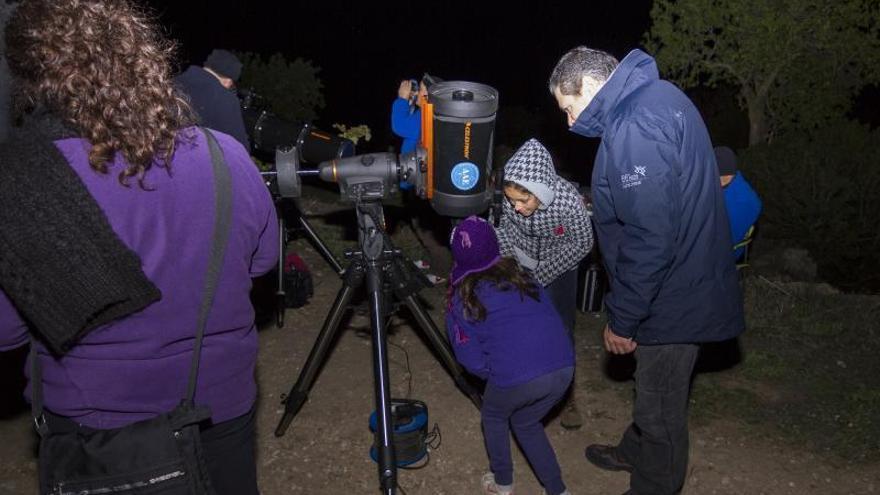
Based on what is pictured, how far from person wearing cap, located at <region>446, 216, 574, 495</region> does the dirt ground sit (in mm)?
760

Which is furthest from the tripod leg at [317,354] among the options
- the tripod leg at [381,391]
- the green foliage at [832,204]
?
the green foliage at [832,204]

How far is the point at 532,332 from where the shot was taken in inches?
125

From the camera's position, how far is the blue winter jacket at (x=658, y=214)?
2.71 metres

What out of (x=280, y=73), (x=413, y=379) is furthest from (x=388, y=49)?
(x=413, y=379)

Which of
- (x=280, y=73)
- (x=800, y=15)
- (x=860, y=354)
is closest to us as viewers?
(x=860, y=354)

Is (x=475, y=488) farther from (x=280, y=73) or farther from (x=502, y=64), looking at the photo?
(x=502, y=64)

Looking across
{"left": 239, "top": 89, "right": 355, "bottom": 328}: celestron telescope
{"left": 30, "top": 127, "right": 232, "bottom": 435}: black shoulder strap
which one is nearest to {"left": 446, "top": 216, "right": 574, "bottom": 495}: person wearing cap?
{"left": 239, "top": 89, "right": 355, "bottom": 328}: celestron telescope

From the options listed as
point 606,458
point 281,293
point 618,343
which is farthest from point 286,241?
point 618,343

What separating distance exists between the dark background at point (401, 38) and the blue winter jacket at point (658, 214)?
14.1 meters

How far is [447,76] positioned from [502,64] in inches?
93.7

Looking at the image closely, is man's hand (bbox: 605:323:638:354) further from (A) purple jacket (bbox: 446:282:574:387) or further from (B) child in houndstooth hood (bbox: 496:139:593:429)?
(B) child in houndstooth hood (bbox: 496:139:593:429)

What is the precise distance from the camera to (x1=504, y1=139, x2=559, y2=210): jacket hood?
143 inches

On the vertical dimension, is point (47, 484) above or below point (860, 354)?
above

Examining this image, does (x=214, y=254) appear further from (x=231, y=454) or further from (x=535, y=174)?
(x=535, y=174)
